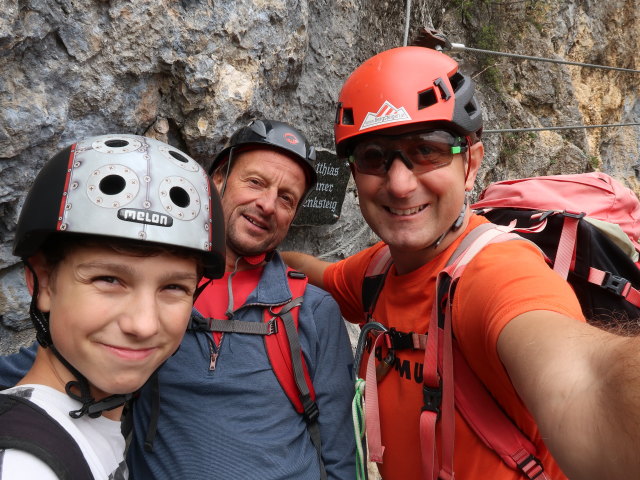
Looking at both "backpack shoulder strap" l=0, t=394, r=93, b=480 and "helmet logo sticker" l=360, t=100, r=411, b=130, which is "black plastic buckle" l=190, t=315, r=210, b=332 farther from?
"helmet logo sticker" l=360, t=100, r=411, b=130

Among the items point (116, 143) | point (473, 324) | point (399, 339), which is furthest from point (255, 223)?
point (473, 324)

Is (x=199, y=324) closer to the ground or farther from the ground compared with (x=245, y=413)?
farther from the ground

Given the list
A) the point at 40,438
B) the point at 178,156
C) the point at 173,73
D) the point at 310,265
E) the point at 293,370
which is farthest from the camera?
the point at 310,265

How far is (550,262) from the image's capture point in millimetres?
2154

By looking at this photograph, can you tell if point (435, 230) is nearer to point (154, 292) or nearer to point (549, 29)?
point (154, 292)

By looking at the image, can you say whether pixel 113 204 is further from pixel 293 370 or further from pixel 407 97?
pixel 407 97

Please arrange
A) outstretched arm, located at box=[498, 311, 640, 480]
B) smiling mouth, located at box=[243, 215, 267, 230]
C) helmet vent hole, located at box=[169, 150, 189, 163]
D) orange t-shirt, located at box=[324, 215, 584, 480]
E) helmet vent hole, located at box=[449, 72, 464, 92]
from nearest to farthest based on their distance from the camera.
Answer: outstretched arm, located at box=[498, 311, 640, 480] → orange t-shirt, located at box=[324, 215, 584, 480] → helmet vent hole, located at box=[169, 150, 189, 163] → helmet vent hole, located at box=[449, 72, 464, 92] → smiling mouth, located at box=[243, 215, 267, 230]

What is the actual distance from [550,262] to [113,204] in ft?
6.42

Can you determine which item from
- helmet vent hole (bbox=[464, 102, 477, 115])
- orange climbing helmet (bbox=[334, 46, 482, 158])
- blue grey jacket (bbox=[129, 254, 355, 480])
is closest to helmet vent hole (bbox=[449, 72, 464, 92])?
orange climbing helmet (bbox=[334, 46, 482, 158])

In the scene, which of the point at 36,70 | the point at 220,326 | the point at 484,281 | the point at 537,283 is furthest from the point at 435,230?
the point at 36,70

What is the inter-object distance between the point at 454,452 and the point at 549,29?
31.4ft

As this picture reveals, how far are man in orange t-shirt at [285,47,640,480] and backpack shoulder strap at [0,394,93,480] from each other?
1.22m

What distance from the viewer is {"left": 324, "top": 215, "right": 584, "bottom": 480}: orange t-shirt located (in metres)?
1.43

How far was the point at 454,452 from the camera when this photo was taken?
70.6 inches
